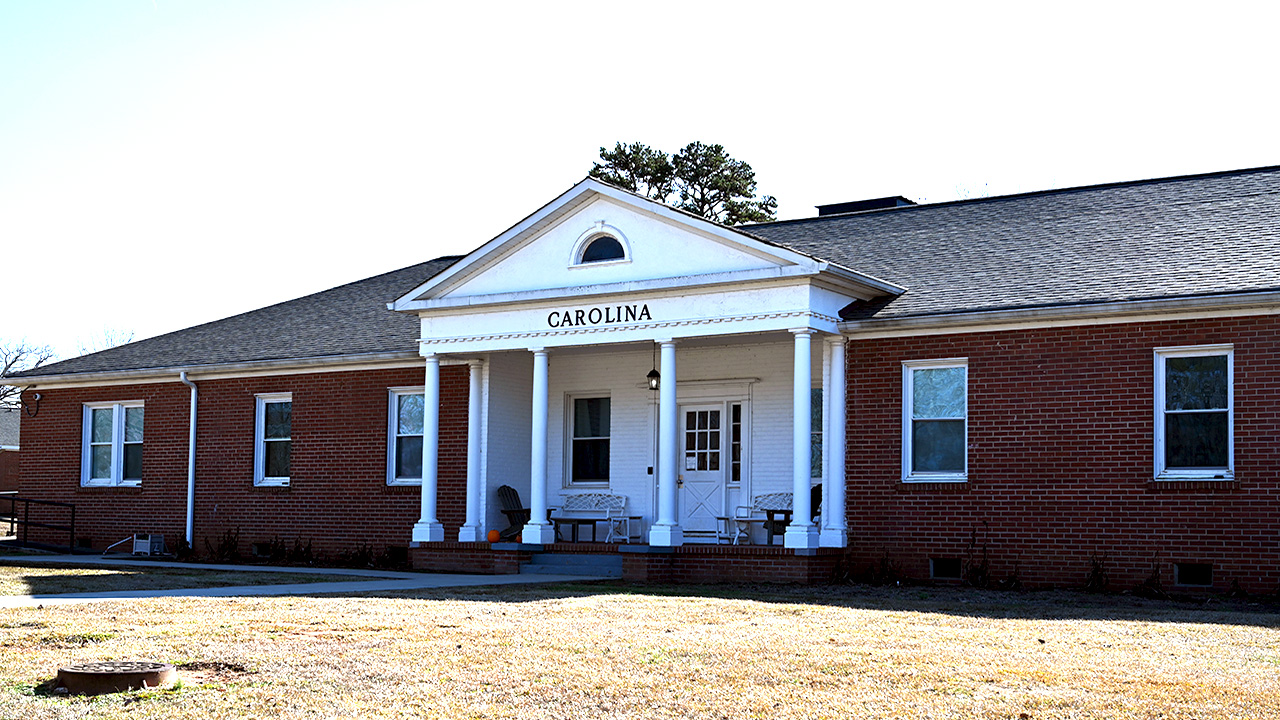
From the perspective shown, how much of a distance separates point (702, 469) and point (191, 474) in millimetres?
9642

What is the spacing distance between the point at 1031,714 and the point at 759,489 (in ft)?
44.5

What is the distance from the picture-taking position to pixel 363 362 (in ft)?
76.7

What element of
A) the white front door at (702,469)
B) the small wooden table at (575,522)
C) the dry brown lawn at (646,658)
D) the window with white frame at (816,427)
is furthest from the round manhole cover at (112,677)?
the white front door at (702,469)

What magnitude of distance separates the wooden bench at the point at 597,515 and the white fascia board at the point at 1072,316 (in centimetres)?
515

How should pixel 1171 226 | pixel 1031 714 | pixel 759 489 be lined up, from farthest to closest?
pixel 759 489, pixel 1171 226, pixel 1031 714

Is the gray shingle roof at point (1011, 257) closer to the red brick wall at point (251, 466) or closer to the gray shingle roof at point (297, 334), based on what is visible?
the gray shingle roof at point (297, 334)

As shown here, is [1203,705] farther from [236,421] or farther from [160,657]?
[236,421]

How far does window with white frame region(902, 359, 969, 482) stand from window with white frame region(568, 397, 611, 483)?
227 inches

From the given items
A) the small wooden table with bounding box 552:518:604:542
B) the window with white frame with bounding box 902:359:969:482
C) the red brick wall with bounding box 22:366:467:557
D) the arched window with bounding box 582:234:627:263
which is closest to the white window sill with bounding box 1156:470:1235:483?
the window with white frame with bounding box 902:359:969:482

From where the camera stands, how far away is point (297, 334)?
25.8 meters

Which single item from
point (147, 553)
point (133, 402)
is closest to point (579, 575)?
point (147, 553)

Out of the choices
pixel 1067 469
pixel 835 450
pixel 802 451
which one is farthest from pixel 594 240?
pixel 1067 469

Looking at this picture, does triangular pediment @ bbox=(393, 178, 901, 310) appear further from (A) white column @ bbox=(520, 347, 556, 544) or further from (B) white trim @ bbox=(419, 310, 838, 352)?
(A) white column @ bbox=(520, 347, 556, 544)

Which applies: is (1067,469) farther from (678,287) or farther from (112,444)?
(112,444)
